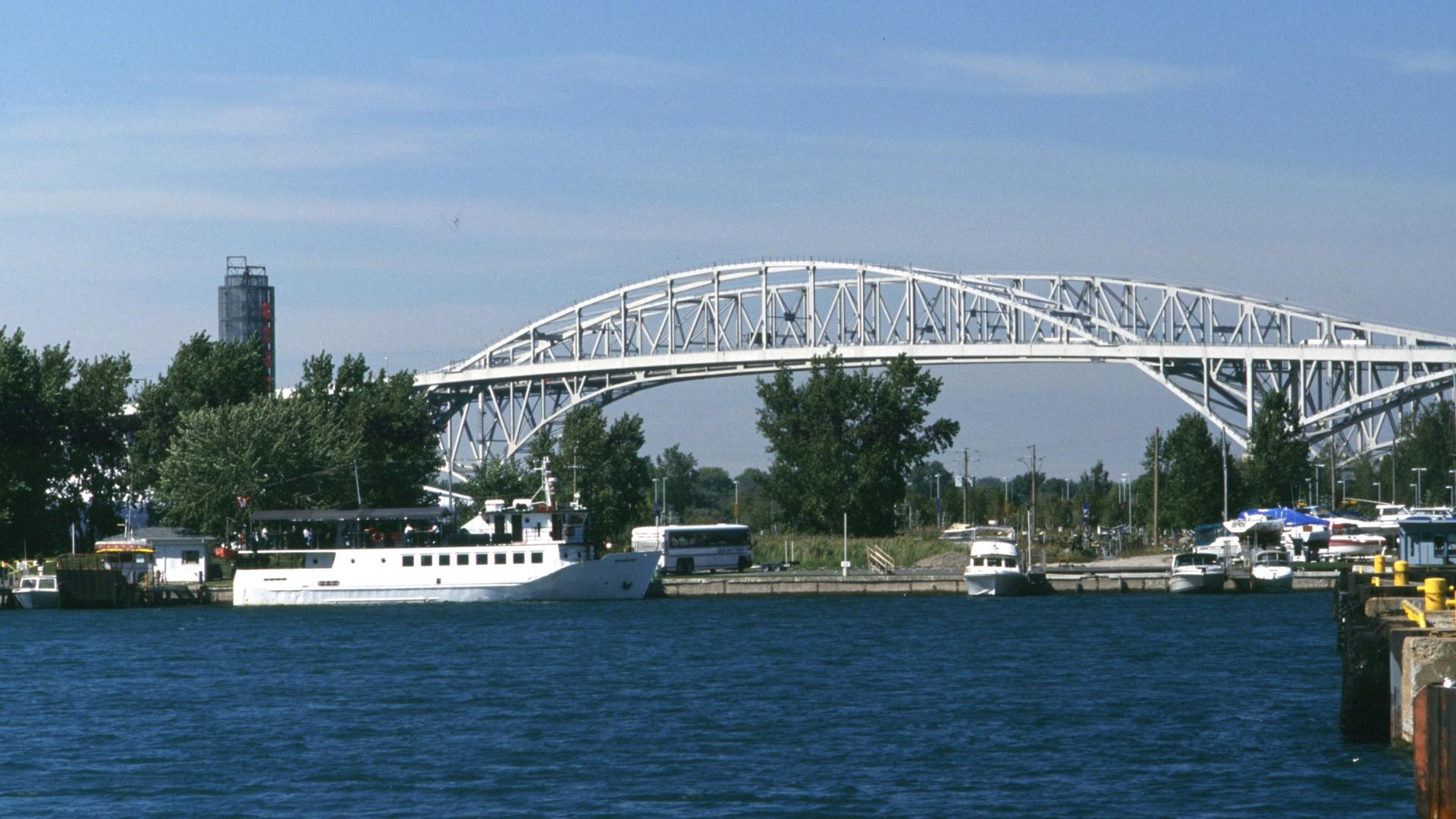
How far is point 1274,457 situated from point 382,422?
48.2 m

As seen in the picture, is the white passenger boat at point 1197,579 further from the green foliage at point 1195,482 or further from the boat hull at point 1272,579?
the green foliage at point 1195,482

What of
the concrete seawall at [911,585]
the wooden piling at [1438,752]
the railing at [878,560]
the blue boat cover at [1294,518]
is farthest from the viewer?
the railing at [878,560]

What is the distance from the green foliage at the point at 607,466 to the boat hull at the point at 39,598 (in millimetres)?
33076

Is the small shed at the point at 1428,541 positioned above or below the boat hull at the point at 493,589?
above

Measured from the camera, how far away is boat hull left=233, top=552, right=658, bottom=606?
7456 cm

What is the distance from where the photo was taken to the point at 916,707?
3816cm

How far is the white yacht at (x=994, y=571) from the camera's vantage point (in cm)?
7444

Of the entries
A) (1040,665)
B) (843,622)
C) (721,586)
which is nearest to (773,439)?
(721,586)

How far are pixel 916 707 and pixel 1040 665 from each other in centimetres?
899

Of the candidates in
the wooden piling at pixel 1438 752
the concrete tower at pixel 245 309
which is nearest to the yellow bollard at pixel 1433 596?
the wooden piling at pixel 1438 752

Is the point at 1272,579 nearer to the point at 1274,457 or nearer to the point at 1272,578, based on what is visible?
the point at 1272,578

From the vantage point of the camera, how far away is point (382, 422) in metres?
99.8

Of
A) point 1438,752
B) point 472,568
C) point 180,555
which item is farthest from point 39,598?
point 1438,752

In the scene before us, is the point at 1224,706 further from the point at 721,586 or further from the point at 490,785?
the point at 721,586
